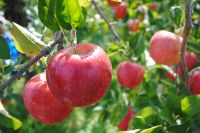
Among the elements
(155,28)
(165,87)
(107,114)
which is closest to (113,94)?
(107,114)

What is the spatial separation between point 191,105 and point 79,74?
0.33 meters

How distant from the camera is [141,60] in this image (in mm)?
1928

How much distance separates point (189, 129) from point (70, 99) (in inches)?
13.6

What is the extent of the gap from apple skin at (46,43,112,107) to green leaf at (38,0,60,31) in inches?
3.9

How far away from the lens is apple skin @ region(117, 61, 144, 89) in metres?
1.70

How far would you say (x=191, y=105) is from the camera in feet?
3.27

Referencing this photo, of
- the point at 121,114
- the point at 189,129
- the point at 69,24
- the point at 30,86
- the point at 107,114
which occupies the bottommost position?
the point at 107,114

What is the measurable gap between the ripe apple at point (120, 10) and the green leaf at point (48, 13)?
1593mm

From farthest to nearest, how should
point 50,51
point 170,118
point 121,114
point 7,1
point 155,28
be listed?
point 7,1 < point 155,28 < point 121,114 < point 170,118 < point 50,51

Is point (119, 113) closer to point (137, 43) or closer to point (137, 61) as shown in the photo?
point (137, 61)

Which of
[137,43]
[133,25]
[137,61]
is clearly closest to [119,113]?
[137,61]

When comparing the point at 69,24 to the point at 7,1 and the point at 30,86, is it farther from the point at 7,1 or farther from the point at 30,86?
the point at 7,1

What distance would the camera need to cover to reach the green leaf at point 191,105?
98cm

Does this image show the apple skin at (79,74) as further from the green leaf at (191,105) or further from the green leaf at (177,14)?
the green leaf at (177,14)
